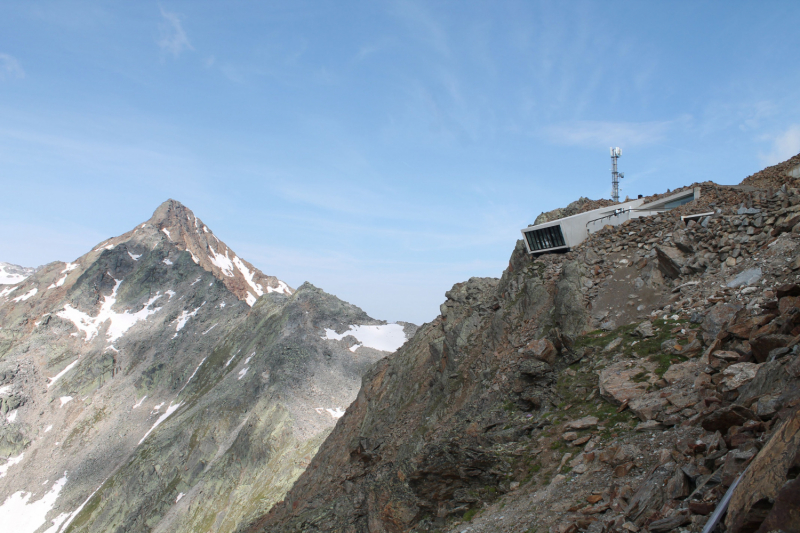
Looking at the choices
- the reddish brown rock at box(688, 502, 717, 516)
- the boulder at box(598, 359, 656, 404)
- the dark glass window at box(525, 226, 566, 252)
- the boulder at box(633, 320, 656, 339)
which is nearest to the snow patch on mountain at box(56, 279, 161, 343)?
the dark glass window at box(525, 226, 566, 252)

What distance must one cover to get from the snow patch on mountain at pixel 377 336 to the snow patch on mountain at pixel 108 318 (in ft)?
281

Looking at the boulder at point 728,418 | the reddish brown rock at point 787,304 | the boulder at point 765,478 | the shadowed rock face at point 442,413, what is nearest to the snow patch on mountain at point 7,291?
the shadowed rock face at point 442,413

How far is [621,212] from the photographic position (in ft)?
90.3

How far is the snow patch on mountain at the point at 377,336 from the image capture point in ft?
341

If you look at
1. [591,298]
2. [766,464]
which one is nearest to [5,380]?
[591,298]

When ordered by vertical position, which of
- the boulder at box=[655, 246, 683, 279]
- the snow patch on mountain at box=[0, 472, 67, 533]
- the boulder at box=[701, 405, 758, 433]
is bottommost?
the snow patch on mountain at box=[0, 472, 67, 533]

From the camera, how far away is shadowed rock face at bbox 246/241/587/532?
17.8 m

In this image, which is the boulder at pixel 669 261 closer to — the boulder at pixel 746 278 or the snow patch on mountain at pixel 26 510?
the boulder at pixel 746 278

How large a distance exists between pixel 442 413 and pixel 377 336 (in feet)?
277

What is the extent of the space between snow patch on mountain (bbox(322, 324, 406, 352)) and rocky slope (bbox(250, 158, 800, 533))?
6984 centimetres

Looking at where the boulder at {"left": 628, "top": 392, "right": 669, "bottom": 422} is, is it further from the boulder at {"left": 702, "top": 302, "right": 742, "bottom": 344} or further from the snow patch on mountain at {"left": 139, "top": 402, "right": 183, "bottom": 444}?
the snow patch on mountain at {"left": 139, "top": 402, "right": 183, "bottom": 444}

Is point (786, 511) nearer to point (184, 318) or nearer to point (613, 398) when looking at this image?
point (613, 398)

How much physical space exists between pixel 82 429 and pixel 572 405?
440 feet

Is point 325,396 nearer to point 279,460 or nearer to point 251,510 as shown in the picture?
point 279,460
